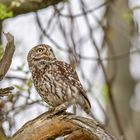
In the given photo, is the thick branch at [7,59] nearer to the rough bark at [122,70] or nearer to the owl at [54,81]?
the owl at [54,81]

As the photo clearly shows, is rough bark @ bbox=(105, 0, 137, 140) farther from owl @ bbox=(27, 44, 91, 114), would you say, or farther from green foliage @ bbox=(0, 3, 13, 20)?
owl @ bbox=(27, 44, 91, 114)

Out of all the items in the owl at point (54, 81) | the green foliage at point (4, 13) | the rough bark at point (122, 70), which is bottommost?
the rough bark at point (122, 70)

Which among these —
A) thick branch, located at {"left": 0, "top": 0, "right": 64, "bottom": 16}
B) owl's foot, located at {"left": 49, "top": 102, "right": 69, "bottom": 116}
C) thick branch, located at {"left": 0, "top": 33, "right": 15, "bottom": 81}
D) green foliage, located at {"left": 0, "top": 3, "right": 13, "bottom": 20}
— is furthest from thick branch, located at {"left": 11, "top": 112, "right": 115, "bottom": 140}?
thick branch, located at {"left": 0, "top": 0, "right": 64, "bottom": 16}

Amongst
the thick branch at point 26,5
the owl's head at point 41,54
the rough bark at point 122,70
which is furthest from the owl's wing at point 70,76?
the rough bark at point 122,70

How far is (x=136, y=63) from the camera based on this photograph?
11352mm

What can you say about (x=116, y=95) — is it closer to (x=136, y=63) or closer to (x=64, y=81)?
(x=136, y=63)

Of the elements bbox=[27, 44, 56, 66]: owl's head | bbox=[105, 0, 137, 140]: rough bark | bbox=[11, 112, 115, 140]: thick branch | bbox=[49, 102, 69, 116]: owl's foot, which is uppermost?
A: bbox=[27, 44, 56, 66]: owl's head

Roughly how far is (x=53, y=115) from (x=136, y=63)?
21.9ft

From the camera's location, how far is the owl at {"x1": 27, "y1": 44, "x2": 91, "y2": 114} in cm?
499

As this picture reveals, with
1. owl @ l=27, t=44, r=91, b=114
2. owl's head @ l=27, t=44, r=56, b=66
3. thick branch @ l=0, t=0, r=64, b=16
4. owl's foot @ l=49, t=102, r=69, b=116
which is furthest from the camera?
thick branch @ l=0, t=0, r=64, b=16

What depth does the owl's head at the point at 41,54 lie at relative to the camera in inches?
201

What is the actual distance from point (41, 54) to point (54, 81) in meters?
0.21

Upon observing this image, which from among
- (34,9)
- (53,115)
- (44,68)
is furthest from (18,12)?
(53,115)

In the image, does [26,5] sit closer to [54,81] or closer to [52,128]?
[54,81]
